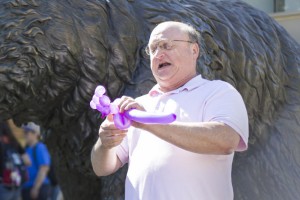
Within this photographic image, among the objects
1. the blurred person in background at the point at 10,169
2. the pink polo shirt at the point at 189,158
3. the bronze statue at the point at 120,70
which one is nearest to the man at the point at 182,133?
the pink polo shirt at the point at 189,158

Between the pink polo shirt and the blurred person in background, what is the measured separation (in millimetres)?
4660

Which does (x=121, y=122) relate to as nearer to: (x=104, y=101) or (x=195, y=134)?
(x=104, y=101)

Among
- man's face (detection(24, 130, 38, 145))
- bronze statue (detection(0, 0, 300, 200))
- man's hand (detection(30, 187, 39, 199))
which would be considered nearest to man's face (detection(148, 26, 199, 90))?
bronze statue (detection(0, 0, 300, 200))

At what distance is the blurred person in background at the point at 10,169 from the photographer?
24.0ft

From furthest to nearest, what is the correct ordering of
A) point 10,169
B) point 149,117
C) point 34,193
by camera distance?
point 34,193, point 10,169, point 149,117

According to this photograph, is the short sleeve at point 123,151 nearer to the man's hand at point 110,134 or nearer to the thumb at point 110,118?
the man's hand at point 110,134

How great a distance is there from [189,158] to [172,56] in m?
0.38

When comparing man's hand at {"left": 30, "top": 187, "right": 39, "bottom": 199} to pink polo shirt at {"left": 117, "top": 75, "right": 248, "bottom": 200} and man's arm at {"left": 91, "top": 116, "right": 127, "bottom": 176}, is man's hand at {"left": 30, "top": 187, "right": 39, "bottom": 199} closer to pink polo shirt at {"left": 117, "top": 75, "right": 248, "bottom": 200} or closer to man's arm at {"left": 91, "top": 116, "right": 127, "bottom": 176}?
man's arm at {"left": 91, "top": 116, "right": 127, "bottom": 176}

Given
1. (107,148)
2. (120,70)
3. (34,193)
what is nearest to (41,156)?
(34,193)

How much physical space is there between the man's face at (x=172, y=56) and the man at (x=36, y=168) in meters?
5.36

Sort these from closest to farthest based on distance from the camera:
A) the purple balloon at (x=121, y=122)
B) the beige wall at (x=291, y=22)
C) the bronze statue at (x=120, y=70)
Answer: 1. the purple balloon at (x=121, y=122)
2. the bronze statue at (x=120, y=70)
3. the beige wall at (x=291, y=22)

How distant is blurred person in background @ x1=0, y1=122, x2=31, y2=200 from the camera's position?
732 cm

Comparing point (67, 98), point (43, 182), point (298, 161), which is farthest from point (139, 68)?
point (43, 182)

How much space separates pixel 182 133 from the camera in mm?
2582
